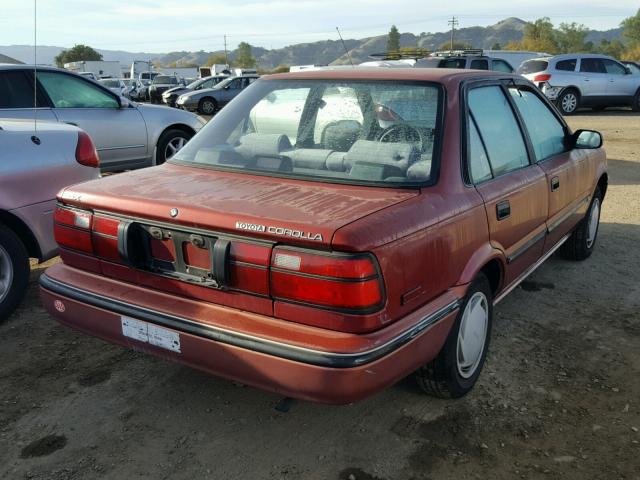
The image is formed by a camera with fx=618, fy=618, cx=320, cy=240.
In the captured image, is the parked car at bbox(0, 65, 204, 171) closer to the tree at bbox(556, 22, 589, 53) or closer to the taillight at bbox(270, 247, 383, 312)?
the taillight at bbox(270, 247, 383, 312)

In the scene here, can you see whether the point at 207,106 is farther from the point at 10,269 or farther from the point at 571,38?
the point at 571,38

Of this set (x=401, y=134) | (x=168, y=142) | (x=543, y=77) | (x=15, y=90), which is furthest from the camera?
(x=543, y=77)

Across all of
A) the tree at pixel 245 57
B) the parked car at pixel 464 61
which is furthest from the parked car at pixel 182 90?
the tree at pixel 245 57

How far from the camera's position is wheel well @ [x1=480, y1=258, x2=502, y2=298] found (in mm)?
3262

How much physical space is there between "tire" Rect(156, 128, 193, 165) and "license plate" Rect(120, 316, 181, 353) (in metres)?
5.30

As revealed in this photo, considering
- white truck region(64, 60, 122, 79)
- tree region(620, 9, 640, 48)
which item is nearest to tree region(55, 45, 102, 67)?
white truck region(64, 60, 122, 79)

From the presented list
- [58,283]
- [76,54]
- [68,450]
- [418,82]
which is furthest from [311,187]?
[76,54]

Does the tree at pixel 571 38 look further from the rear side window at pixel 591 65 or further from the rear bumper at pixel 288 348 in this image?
the rear bumper at pixel 288 348

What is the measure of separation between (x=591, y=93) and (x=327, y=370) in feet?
61.5

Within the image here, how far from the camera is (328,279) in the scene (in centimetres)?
227

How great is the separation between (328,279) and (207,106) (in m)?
22.4

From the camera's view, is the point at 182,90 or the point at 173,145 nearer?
the point at 173,145

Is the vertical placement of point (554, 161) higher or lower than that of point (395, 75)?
lower

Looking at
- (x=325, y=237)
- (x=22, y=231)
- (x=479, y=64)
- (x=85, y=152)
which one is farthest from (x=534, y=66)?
(x=325, y=237)
